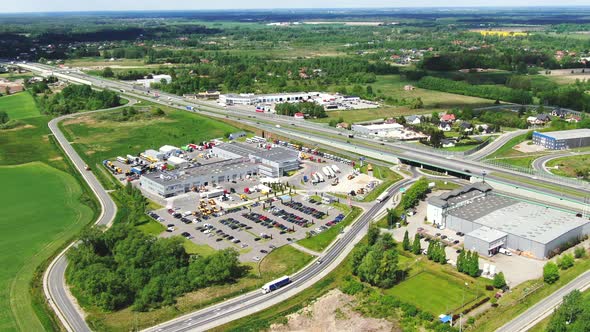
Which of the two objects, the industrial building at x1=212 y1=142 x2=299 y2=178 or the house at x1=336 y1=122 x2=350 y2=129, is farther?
the house at x1=336 y1=122 x2=350 y2=129

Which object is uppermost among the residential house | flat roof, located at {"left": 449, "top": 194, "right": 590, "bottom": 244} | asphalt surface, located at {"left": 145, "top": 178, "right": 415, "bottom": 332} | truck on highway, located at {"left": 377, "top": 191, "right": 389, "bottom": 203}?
the residential house

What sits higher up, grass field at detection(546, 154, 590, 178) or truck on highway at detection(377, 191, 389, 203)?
grass field at detection(546, 154, 590, 178)

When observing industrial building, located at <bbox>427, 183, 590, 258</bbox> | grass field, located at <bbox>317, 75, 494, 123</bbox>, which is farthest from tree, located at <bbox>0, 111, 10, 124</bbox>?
industrial building, located at <bbox>427, 183, 590, 258</bbox>

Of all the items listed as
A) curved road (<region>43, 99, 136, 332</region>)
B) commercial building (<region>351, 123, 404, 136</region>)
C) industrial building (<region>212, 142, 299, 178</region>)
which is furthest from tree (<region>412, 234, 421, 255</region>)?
commercial building (<region>351, 123, 404, 136</region>)

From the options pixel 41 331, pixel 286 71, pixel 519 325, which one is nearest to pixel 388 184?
pixel 519 325

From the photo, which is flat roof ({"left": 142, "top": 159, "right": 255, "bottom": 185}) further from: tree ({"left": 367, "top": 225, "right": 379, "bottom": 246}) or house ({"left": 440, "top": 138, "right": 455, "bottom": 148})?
house ({"left": 440, "top": 138, "right": 455, "bottom": 148})

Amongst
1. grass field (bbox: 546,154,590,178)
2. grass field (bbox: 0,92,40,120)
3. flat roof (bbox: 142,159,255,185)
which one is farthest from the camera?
grass field (bbox: 0,92,40,120)

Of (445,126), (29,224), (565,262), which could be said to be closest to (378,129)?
(445,126)

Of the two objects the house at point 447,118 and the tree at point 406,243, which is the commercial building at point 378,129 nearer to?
the house at point 447,118

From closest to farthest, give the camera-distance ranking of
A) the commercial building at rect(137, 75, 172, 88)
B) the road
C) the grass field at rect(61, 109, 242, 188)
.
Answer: the road
the grass field at rect(61, 109, 242, 188)
the commercial building at rect(137, 75, 172, 88)
